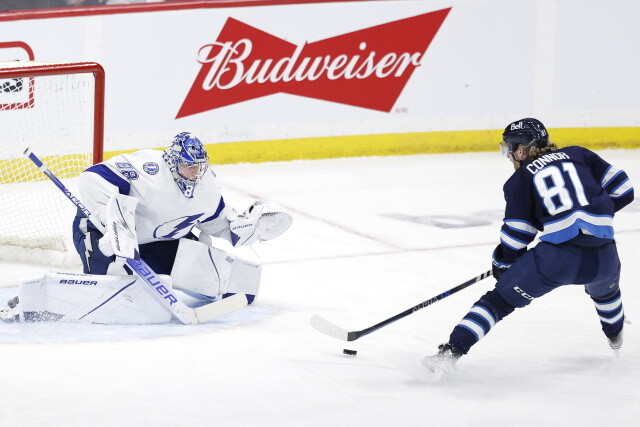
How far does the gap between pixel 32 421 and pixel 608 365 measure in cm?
174

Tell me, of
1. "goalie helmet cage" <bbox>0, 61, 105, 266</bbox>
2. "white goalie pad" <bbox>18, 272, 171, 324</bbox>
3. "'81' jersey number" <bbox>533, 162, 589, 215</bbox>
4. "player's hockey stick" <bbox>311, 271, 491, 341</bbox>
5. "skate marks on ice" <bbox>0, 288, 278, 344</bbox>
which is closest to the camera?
"'81' jersey number" <bbox>533, 162, 589, 215</bbox>

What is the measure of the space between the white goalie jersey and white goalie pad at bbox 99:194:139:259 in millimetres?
69

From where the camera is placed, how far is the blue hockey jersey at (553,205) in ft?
10.7

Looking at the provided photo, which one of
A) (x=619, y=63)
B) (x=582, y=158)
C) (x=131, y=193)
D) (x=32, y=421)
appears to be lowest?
(x=32, y=421)

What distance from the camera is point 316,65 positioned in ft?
23.4

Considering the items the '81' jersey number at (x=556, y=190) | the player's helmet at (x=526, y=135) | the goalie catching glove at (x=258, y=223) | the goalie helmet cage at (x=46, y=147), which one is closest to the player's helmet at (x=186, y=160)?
the goalie catching glove at (x=258, y=223)

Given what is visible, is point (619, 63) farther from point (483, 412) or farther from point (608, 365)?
point (483, 412)

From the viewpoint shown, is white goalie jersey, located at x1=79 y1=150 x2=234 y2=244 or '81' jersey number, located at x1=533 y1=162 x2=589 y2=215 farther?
white goalie jersey, located at x1=79 y1=150 x2=234 y2=244

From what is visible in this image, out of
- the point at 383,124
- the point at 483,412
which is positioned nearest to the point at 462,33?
the point at 383,124

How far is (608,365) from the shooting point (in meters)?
3.56

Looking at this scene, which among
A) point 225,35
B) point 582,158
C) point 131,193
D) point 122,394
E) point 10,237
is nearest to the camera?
point 122,394

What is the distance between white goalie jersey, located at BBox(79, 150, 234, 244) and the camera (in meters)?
3.86

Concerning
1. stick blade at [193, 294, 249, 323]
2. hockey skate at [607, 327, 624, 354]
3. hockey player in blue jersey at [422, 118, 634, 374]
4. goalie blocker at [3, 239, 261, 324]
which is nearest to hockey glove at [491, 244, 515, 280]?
hockey player in blue jersey at [422, 118, 634, 374]

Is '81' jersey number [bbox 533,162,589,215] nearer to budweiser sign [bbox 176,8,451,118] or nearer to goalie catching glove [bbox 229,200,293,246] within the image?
goalie catching glove [bbox 229,200,293,246]
